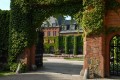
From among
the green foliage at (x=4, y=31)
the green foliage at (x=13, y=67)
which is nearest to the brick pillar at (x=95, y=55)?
the green foliage at (x=13, y=67)

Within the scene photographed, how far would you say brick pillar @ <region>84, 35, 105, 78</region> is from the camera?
1964cm

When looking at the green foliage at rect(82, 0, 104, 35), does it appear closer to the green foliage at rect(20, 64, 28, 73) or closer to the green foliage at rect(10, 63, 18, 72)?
the green foliage at rect(20, 64, 28, 73)

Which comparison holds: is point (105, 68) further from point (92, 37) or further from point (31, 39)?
point (31, 39)

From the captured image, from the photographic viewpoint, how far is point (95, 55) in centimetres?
1980

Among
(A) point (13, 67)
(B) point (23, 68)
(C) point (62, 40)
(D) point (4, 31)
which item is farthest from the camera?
(C) point (62, 40)

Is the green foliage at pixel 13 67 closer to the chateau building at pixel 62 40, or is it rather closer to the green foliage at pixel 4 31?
the green foliage at pixel 4 31

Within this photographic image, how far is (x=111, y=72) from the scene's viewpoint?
21391 millimetres

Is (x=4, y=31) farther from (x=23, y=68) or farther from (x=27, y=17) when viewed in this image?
(x=23, y=68)

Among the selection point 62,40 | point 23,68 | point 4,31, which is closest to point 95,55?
point 23,68

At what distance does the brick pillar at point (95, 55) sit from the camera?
1964 cm

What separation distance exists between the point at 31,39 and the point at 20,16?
75.8 inches

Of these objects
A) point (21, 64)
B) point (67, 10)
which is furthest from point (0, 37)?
point (67, 10)

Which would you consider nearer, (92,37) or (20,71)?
(92,37)

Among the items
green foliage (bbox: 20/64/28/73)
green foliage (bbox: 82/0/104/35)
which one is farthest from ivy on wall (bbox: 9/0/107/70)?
green foliage (bbox: 82/0/104/35)
